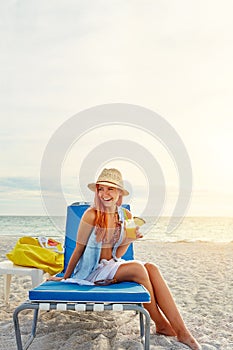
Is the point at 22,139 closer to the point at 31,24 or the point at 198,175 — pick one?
the point at 31,24

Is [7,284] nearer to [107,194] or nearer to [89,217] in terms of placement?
[89,217]

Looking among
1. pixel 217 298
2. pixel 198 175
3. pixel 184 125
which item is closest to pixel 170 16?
pixel 184 125

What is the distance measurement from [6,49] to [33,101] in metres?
1.32

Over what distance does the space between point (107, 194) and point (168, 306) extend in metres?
0.77

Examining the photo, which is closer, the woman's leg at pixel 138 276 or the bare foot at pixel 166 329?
the woman's leg at pixel 138 276

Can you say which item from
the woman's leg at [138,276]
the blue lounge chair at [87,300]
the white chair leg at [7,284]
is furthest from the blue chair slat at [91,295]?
the white chair leg at [7,284]

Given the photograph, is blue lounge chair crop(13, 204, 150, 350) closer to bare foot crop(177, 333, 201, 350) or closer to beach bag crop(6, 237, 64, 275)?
bare foot crop(177, 333, 201, 350)

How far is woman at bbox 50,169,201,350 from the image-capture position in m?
2.83

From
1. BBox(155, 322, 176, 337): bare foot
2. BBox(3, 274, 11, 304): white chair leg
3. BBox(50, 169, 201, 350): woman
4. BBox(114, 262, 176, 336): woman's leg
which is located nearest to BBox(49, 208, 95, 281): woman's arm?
BBox(50, 169, 201, 350): woman

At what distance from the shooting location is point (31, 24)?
32.3 ft

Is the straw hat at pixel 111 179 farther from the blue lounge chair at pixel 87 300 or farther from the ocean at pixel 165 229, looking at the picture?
the ocean at pixel 165 229

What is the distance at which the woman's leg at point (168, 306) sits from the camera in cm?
280

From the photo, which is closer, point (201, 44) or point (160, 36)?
point (160, 36)

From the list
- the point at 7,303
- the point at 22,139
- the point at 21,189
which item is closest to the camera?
the point at 7,303
